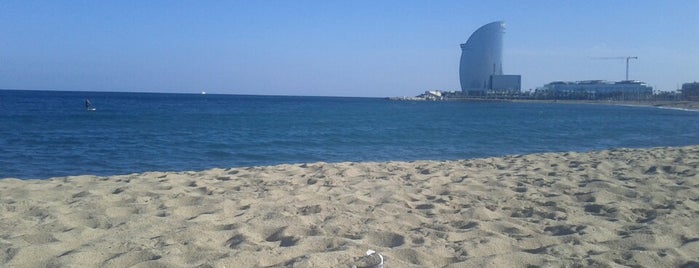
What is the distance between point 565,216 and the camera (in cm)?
447

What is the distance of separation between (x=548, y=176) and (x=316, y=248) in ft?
13.0

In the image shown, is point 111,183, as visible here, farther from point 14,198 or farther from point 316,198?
point 316,198

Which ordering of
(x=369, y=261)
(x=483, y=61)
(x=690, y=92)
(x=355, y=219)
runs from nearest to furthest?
(x=369, y=261), (x=355, y=219), (x=690, y=92), (x=483, y=61)

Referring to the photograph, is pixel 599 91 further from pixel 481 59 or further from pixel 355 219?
pixel 355 219

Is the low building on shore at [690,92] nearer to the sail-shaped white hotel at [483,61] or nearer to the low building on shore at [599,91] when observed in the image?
the low building on shore at [599,91]

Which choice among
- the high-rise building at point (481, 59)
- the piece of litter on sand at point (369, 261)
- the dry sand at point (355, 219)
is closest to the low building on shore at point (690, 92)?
the high-rise building at point (481, 59)

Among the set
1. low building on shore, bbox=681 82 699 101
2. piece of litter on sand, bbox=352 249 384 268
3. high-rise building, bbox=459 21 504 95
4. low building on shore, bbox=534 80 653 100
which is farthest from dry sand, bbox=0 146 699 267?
high-rise building, bbox=459 21 504 95

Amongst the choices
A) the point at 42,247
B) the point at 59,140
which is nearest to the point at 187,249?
the point at 42,247

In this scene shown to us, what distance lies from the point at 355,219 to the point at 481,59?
120874 millimetres

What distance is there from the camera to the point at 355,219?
14.0 ft

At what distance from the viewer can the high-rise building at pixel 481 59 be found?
11656 cm

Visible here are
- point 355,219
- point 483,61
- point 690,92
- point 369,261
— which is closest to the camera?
point 369,261

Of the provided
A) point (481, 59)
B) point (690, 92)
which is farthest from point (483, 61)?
point (690, 92)

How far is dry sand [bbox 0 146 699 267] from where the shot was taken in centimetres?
339
